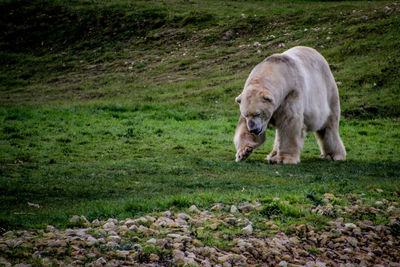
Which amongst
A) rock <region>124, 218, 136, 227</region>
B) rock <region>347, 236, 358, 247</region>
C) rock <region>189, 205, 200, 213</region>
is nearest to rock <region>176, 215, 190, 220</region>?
rock <region>189, 205, 200, 213</region>

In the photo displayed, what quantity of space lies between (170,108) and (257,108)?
1049cm

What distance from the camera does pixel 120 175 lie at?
10258mm

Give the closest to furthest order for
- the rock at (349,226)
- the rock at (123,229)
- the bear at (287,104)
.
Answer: the rock at (123,229) → the rock at (349,226) → the bear at (287,104)

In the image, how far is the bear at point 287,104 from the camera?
10.5 m

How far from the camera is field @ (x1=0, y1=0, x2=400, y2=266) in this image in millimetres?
8242

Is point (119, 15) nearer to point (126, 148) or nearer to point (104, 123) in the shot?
point (104, 123)

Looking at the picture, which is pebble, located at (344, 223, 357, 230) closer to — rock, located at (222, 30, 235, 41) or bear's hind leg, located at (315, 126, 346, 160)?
bear's hind leg, located at (315, 126, 346, 160)

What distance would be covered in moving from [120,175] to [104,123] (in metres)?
7.37

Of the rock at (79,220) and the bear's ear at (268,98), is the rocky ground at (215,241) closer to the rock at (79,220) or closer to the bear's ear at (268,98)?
Result: the rock at (79,220)

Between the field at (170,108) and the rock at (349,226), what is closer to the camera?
the rock at (349,226)

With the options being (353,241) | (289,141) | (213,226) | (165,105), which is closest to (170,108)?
(165,105)

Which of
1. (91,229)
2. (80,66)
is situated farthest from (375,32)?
(91,229)

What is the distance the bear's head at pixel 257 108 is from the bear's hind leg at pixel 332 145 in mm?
3323

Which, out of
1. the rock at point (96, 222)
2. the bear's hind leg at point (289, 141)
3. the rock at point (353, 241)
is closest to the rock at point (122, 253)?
the rock at point (96, 222)
